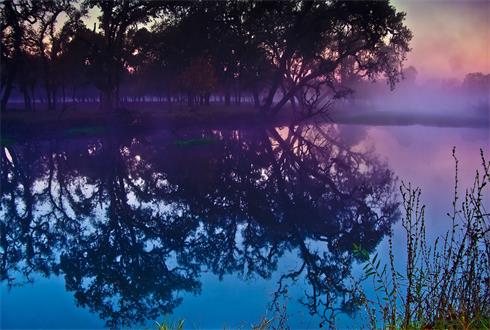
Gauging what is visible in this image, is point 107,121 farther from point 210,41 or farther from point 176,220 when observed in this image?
point 176,220

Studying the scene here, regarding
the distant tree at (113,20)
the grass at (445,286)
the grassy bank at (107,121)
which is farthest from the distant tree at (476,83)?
Answer: the grass at (445,286)

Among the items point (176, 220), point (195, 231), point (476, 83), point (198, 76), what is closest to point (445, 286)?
point (195, 231)

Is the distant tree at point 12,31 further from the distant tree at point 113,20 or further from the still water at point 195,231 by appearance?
the still water at point 195,231

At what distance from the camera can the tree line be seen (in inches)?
1674

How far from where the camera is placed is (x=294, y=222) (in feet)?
46.0

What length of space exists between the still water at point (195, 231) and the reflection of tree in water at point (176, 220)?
6 centimetres

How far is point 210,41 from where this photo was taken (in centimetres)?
5334

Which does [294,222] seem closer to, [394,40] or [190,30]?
[394,40]

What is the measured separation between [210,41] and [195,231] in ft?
146

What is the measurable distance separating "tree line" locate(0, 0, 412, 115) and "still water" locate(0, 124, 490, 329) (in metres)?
19.7

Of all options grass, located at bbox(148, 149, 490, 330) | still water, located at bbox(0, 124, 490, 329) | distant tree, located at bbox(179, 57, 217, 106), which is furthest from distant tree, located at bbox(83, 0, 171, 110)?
grass, located at bbox(148, 149, 490, 330)

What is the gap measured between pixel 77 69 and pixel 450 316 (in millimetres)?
62325

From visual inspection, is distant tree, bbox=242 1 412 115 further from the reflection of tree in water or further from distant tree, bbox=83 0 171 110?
the reflection of tree in water

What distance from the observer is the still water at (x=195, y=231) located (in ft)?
28.2
